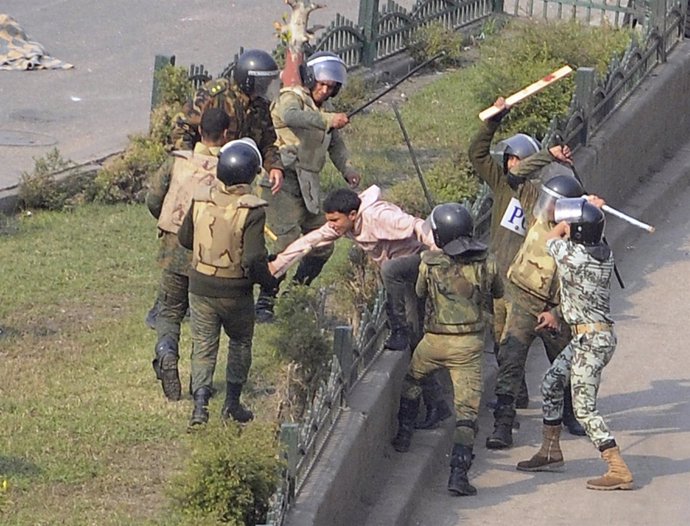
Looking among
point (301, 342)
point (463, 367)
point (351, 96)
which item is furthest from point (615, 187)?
point (301, 342)

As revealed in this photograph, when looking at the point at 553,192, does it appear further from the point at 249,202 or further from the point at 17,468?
the point at 17,468

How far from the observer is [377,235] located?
28.7 feet

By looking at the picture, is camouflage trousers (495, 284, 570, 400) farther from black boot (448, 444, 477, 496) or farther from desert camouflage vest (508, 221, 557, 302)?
black boot (448, 444, 477, 496)

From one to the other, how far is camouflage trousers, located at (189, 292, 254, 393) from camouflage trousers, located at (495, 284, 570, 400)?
5.16ft

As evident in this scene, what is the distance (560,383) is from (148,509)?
2407 mm

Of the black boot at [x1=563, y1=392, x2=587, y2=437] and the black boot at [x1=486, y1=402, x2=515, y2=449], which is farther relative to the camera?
the black boot at [x1=563, y1=392, x2=587, y2=437]

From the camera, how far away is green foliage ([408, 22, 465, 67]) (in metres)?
16.2

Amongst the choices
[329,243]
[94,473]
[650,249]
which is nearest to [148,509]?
[94,473]

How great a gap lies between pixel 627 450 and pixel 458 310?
5.02ft

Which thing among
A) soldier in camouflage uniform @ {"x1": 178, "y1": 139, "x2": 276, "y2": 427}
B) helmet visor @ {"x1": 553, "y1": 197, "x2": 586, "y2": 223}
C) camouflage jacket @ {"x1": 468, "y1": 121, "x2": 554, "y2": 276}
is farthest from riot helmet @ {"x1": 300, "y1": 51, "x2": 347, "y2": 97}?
helmet visor @ {"x1": 553, "y1": 197, "x2": 586, "y2": 223}

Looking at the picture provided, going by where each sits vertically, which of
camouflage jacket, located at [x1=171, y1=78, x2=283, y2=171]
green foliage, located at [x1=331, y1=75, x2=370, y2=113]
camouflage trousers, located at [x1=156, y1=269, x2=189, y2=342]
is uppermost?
camouflage jacket, located at [x1=171, y1=78, x2=283, y2=171]

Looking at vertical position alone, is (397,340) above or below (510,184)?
below

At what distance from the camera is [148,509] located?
743 cm

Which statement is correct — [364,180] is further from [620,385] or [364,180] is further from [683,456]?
[683,456]
